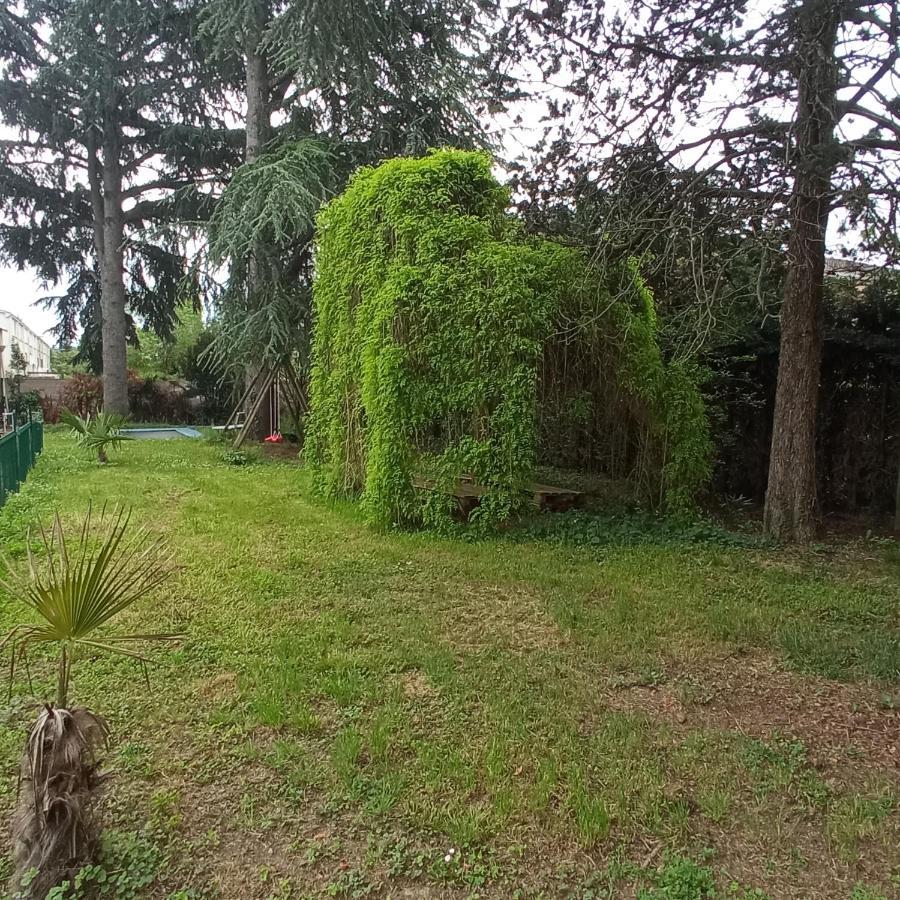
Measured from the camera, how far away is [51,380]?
23.7m

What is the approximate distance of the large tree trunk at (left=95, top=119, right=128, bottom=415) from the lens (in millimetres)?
19516

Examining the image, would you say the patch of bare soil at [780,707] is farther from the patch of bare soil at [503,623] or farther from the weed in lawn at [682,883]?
the weed in lawn at [682,883]

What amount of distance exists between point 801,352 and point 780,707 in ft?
13.0

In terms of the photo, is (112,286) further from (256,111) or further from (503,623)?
(503,623)

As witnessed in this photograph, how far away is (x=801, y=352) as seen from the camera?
6223 millimetres

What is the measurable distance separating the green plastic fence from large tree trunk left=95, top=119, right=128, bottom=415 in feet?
32.1

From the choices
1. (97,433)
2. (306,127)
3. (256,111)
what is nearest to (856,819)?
(97,433)

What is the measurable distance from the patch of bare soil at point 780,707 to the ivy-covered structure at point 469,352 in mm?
3195

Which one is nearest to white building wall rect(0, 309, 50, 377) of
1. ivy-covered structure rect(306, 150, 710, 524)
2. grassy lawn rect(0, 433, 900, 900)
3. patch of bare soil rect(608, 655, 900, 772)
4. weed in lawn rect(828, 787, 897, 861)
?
ivy-covered structure rect(306, 150, 710, 524)

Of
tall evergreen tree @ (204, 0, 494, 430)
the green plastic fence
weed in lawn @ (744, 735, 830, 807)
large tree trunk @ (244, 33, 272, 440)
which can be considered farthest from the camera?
large tree trunk @ (244, 33, 272, 440)

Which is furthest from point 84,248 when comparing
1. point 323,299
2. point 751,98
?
point 751,98

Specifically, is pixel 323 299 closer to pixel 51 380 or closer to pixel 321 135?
pixel 321 135

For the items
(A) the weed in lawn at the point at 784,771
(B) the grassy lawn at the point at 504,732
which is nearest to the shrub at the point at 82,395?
(B) the grassy lawn at the point at 504,732

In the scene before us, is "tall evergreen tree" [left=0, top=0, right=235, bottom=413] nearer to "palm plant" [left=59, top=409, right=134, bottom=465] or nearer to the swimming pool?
the swimming pool
